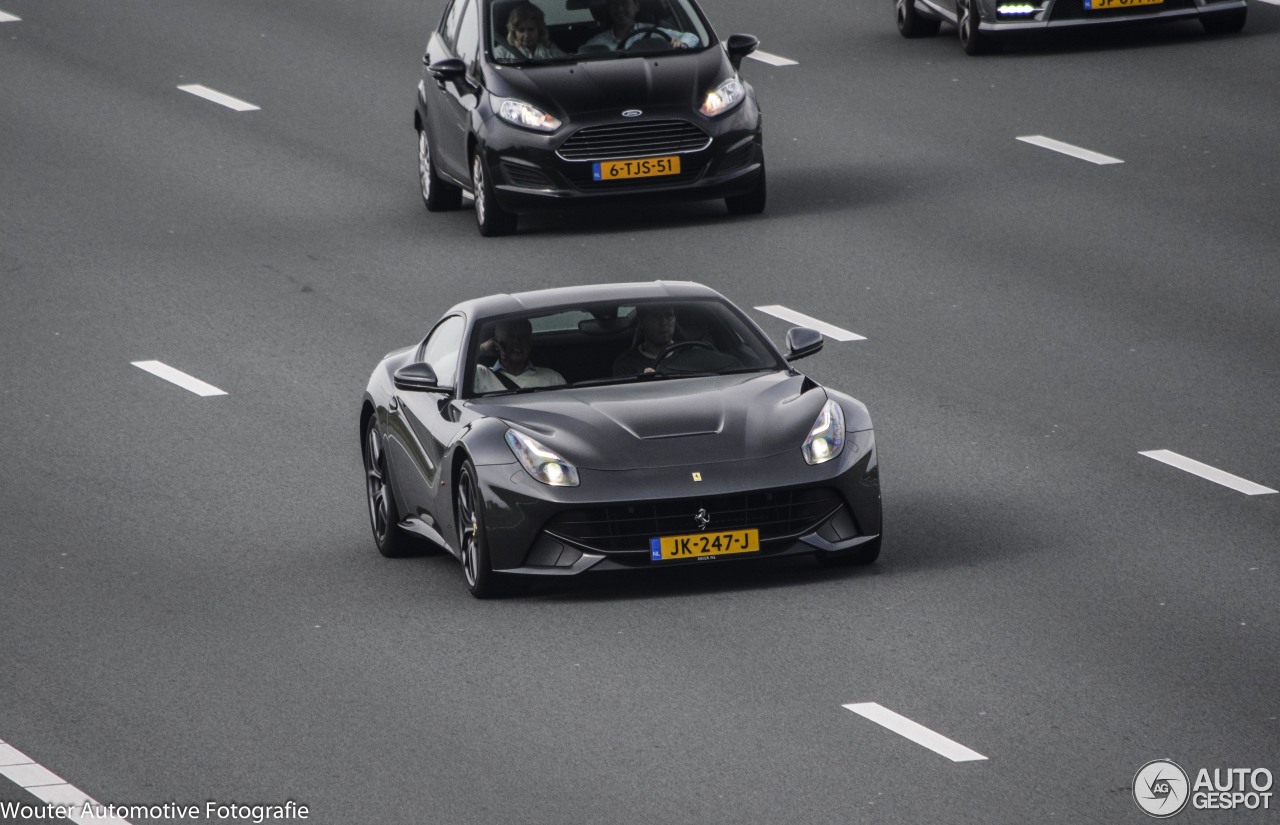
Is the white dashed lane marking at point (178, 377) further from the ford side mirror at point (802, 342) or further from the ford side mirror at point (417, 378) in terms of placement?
the ford side mirror at point (802, 342)

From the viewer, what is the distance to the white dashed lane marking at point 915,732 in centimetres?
939

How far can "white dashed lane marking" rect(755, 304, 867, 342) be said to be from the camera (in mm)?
17961

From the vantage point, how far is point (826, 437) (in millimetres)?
12297

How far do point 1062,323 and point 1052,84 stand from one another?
777cm

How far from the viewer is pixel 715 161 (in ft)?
68.6

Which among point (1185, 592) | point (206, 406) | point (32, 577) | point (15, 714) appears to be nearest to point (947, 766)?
point (1185, 592)

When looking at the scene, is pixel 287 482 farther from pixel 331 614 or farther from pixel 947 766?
pixel 947 766

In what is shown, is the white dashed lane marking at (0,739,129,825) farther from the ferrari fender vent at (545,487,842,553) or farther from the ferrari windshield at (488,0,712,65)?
the ferrari windshield at (488,0,712,65)

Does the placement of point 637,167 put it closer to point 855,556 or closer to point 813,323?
point 813,323

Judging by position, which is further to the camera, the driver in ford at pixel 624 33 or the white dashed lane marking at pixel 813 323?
the driver in ford at pixel 624 33

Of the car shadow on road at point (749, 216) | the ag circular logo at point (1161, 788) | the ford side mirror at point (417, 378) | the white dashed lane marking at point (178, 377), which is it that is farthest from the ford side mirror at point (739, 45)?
the ag circular logo at point (1161, 788)

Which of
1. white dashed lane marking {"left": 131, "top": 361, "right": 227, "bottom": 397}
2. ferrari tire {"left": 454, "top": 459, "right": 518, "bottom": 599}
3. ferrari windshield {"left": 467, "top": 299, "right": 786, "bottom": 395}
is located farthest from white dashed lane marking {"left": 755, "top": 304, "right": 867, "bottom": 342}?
ferrari tire {"left": 454, "top": 459, "right": 518, "bottom": 599}

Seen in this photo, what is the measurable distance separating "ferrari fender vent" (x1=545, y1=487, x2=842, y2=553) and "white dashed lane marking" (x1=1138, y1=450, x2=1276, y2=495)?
2798mm

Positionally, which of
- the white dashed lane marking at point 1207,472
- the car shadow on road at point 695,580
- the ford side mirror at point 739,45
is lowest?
the ford side mirror at point 739,45
